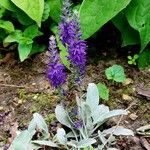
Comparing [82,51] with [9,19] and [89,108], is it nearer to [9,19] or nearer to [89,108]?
[89,108]

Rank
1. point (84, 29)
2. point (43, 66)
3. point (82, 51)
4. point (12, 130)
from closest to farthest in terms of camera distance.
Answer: point (82, 51)
point (12, 130)
point (84, 29)
point (43, 66)

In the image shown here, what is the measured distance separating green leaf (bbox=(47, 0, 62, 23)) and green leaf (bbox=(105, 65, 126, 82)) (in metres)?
0.47

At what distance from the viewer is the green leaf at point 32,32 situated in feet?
9.12

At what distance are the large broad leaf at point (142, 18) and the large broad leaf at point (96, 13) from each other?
11 cm

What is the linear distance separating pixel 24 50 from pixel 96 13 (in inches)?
18.7

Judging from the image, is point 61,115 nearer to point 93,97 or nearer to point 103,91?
point 93,97

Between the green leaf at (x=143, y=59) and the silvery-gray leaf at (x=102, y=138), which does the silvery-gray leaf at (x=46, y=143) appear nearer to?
the silvery-gray leaf at (x=102, y=138)

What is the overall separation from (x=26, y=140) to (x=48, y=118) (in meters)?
0.45

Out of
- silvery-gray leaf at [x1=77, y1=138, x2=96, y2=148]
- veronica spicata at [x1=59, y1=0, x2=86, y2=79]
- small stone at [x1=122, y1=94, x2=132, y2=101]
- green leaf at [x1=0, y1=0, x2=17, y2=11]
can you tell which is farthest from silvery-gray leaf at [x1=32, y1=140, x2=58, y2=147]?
green leaf at [x1=0, y1=0, x2=17, y2=11]

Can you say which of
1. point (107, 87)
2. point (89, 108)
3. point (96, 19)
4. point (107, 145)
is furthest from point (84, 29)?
point (107, 145)

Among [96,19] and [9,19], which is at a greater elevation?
[96,19]

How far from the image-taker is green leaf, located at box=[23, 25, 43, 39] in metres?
2.78

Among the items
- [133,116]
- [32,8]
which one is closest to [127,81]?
[133,116]

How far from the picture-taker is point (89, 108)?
234cm
